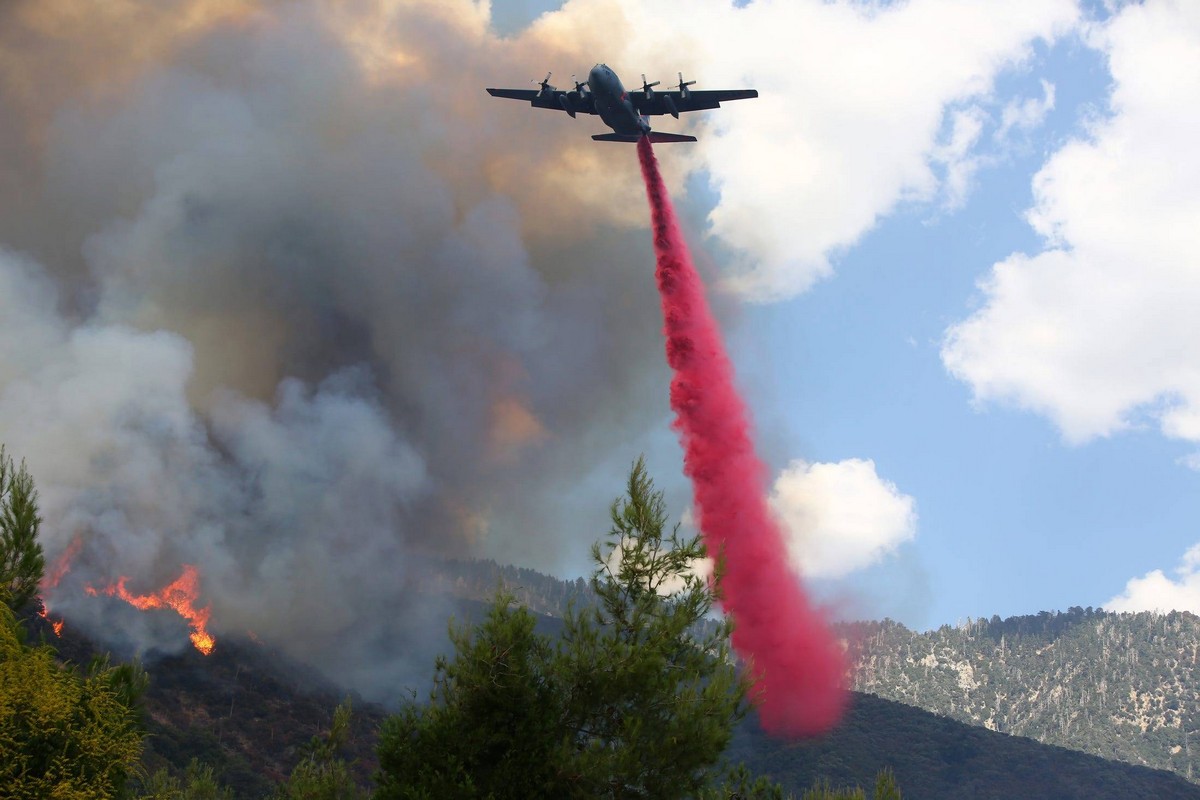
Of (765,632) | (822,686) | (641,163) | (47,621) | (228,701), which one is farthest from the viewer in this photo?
(228,701)

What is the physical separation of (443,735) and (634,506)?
8917 mm

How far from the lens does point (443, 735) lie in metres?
26.4

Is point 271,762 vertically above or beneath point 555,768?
beneath

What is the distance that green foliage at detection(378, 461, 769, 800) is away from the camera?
84.8 ft

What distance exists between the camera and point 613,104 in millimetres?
74562

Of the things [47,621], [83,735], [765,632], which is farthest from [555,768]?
[47,621]

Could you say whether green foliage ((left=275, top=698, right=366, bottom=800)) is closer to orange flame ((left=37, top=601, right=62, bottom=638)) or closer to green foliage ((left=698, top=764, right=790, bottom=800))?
green foliage ((left=698, top=764, right=790, bottom=800))

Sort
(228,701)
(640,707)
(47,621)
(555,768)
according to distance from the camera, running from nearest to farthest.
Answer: (555,768) < (640,707) < (47,621) < (228,701)

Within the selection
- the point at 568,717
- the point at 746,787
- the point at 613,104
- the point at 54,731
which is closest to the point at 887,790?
the point at 746,787

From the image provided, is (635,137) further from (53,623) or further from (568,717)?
(53,623)

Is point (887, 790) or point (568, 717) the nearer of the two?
point (568, 717)

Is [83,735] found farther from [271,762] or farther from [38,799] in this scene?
[271,762]

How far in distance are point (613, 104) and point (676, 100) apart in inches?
276

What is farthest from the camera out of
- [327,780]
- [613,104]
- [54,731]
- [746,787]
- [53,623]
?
[53,623]
